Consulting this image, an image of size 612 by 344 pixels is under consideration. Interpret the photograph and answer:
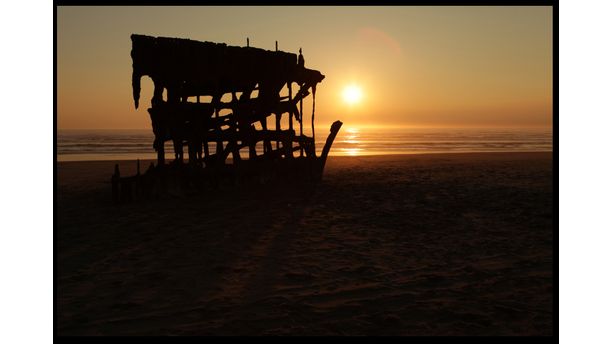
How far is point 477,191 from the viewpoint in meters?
15.1

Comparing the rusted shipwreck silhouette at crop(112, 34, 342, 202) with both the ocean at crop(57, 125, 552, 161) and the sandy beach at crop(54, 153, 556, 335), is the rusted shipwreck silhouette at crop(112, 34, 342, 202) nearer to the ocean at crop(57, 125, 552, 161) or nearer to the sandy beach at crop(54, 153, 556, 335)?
the sandy beach at crop(54, 153, 556, 335)

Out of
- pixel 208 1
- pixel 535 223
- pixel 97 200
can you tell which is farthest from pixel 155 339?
pixel 97 200

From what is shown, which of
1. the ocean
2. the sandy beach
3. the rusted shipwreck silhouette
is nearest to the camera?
the sandy beach

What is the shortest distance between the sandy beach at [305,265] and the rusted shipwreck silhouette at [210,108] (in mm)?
831

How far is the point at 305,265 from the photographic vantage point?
23.6 ft

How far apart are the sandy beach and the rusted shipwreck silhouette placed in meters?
0.83

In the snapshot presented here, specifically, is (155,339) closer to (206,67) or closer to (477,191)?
(206,67)

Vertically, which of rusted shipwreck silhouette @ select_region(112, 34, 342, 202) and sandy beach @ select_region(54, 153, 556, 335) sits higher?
rusted shipwreck silhouette @ select_region(112, 34, 342, 202)

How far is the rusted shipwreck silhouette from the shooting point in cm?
1319

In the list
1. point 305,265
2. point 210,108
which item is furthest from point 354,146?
point 305,265

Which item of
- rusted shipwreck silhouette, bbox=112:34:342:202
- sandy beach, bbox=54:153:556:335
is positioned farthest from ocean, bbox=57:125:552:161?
sandy beach, bbox=54:153:556:335

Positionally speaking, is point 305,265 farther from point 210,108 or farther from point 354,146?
point 354,146

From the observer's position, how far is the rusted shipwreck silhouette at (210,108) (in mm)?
13188

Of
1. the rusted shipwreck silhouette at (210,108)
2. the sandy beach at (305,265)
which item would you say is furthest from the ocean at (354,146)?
the sandy beach at (305,265)
